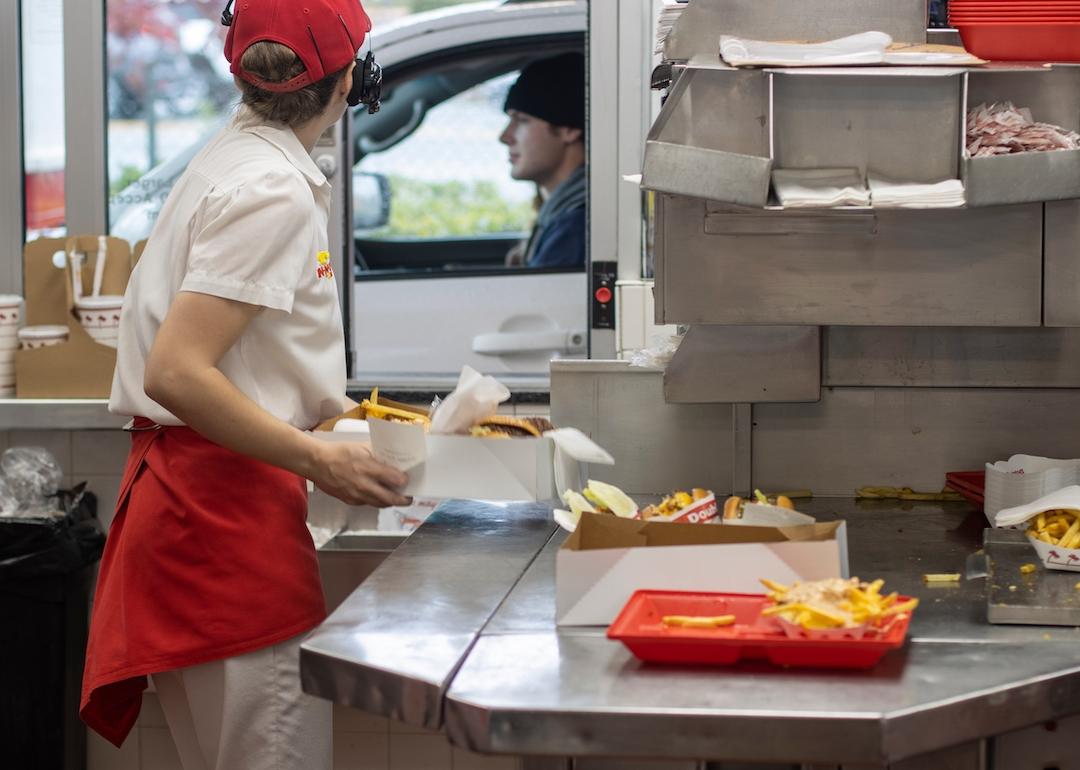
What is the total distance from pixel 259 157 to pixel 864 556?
1.16 meters

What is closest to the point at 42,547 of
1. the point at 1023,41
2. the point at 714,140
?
the point at 714,140

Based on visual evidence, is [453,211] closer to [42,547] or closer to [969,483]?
[42,547]

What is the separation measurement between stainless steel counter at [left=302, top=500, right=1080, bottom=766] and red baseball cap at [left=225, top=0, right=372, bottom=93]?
2.66ft

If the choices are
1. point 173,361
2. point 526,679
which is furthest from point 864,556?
point 173,361

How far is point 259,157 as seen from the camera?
6.78ft

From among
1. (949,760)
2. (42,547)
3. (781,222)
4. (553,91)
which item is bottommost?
(949,760)

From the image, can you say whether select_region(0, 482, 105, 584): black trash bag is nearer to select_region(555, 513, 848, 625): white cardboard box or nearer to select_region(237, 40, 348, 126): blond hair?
select_region(237, 40, 348, 126): blond hair

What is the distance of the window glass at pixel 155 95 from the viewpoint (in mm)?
3908

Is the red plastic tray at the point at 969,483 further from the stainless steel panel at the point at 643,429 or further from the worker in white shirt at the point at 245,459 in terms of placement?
the worker in white shirt at the point at 245,459

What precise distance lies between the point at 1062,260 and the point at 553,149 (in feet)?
8.96

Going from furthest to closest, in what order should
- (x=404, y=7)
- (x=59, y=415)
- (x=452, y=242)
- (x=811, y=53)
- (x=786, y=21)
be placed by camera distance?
(x=452, y=242) → (x=404, y=7) → (x=59, y=415) → (x=786, y=21) → (x=811, y=53)

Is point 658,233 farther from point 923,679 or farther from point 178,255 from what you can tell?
point 923,679

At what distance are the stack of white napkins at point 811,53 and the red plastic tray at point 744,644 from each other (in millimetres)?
916

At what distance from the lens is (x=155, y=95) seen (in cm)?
414
